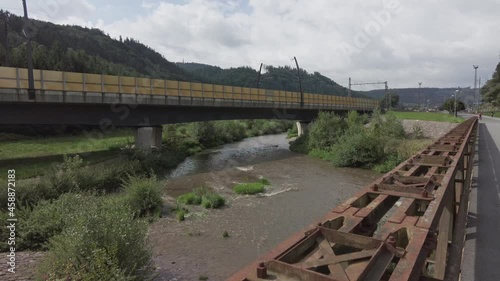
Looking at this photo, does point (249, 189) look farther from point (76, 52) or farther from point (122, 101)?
point (76, 52)

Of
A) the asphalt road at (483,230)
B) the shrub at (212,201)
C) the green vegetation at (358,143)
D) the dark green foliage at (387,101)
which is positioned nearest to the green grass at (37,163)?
the shrub at (212,201)

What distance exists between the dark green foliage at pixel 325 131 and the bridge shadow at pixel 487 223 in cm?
1920

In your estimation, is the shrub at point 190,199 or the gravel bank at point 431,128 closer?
the shrub at point 190,199

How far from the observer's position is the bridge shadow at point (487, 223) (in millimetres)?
8719

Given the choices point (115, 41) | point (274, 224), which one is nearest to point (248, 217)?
point (274, 224)

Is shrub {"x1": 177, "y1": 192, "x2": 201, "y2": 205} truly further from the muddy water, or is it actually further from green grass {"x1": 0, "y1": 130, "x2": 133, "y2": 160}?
green grass {"x1": 0, "y1": 130, "x2": 133, "y2": 160}

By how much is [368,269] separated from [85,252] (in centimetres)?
702

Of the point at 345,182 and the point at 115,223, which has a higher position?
the point at 115,223

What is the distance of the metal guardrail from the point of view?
20.4m

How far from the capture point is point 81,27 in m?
153

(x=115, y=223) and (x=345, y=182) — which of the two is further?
(x=345, y=182)

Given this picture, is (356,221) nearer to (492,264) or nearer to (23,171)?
(492,264)

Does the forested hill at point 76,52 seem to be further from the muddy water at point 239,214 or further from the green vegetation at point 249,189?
the green vegetation at point 249,189

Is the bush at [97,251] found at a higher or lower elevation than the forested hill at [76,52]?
lower
